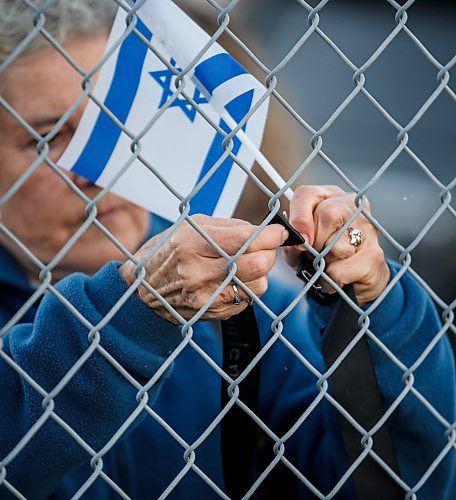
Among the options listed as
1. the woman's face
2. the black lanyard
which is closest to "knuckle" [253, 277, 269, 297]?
the black lanyard

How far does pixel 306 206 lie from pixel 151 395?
433mm

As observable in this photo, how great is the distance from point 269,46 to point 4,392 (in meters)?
1.38

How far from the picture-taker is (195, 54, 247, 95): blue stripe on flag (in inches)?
52.6

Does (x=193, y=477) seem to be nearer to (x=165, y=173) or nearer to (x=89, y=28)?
(x=165, y=173)

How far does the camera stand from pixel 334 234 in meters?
1.36

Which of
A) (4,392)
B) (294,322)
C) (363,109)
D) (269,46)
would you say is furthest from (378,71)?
(4,392)

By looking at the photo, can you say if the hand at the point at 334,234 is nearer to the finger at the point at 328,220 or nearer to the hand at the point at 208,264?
the finger at the point at 328,220

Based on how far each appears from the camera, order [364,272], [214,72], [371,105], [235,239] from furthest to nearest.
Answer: [371,105], [364,272], [214,72], [235,239]

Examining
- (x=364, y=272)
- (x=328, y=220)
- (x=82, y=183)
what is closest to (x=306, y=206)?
(x=328, y=220)

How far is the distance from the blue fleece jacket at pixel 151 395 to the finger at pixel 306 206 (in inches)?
9.6

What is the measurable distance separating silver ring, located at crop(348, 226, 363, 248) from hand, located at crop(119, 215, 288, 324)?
0.19 metres

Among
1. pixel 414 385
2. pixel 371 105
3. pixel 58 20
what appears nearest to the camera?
pixel 414 385

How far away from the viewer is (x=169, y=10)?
1353 millimetres

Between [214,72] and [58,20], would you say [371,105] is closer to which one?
[58,20]
